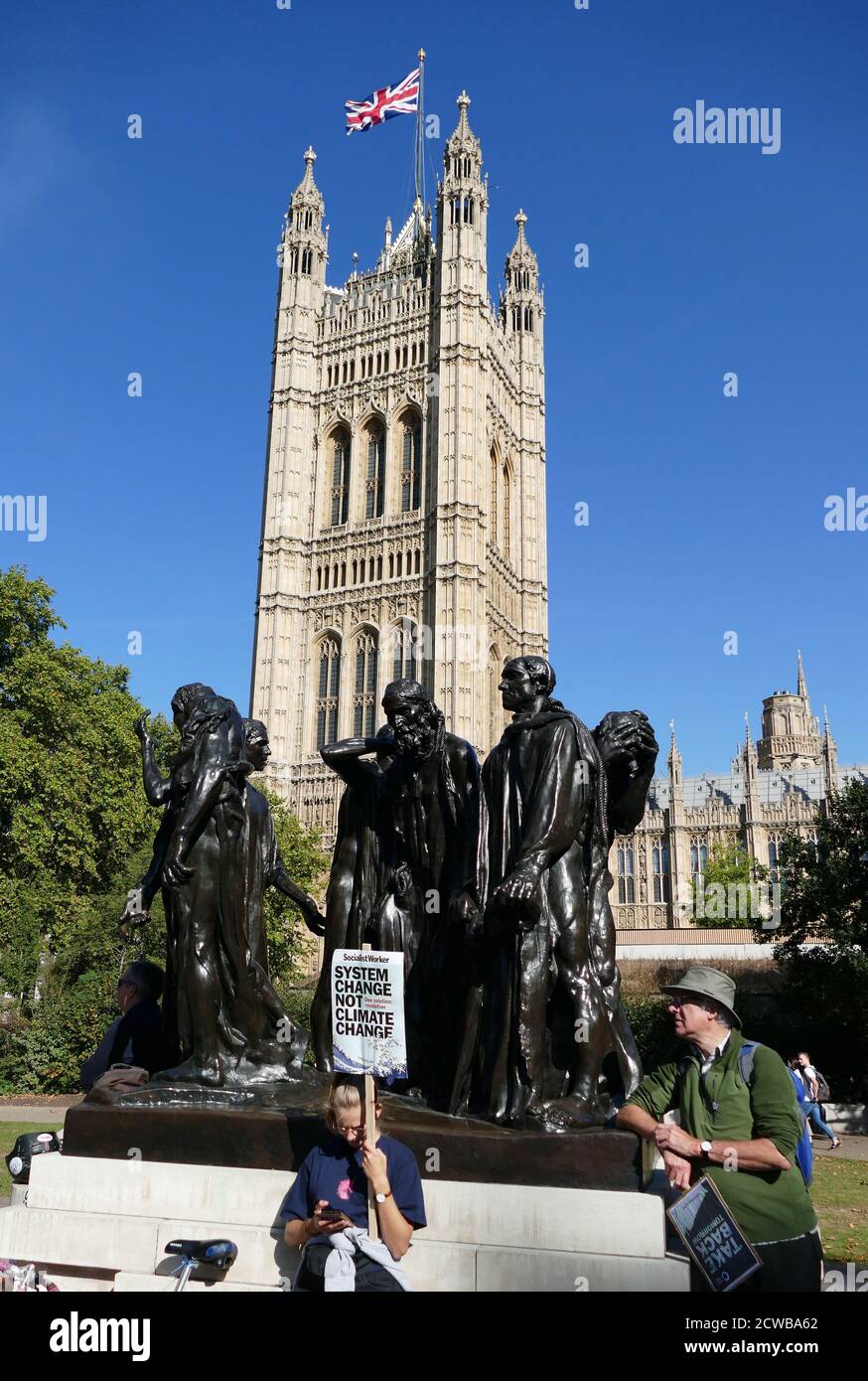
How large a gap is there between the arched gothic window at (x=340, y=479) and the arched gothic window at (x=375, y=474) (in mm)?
1195

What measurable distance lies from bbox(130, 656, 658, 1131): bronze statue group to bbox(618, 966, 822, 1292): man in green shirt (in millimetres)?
1162

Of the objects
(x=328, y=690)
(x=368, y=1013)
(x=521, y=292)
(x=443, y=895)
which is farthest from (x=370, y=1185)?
(x=521, y=292)

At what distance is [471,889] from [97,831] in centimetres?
2518

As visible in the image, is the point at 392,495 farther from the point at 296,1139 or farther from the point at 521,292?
the point at 296,1139

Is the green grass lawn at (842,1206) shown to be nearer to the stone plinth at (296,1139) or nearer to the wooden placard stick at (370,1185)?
the stone plinth at (296,1139)

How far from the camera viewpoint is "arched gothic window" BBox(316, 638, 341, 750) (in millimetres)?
50781

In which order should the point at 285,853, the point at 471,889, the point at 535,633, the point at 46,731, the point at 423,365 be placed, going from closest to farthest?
1. the point at 471,889
2. the point at 46,731
3. the point at 285,853
4. the point at 423,365
5. the point at 535,633

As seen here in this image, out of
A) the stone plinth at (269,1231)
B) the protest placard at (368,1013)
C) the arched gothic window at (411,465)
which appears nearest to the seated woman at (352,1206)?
the protest placard at (368,1013)

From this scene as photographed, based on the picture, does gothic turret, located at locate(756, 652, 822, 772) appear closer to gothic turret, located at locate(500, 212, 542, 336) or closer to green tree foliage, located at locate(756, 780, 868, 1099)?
gothic turret, located at locate(500, 212, 542, 336)

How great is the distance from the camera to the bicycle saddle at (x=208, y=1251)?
4344 mm

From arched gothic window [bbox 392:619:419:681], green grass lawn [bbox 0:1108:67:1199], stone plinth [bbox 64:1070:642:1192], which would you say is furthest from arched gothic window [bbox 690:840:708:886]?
stone plinth [bbox 64:1070:642:1192]

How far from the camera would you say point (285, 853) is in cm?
3073
